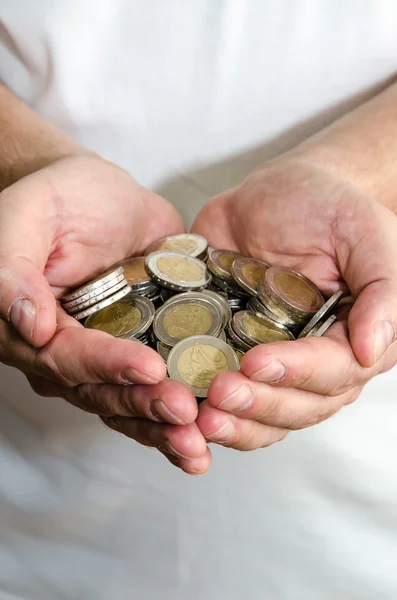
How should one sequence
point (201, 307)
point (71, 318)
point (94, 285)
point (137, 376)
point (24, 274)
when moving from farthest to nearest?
point (201, 307) → point (94, 285) → point (71, 318) → point (24, 274) → point (137, 376)

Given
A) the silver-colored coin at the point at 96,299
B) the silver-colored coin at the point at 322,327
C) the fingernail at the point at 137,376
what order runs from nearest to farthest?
the fingernail at the point at 137,376 < the silver-colored coin at the point at 322,327 < the silver-colored coin at the point at 96,299

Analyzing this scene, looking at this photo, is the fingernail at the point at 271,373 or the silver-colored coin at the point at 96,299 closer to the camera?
the fingernail at the point at 271,373

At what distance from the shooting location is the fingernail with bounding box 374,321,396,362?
1.02 m

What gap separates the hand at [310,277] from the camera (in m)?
0.95

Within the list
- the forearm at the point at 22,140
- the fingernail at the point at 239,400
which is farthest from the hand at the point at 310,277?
the forearm at the point at 22,140

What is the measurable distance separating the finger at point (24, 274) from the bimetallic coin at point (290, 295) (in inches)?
18.3

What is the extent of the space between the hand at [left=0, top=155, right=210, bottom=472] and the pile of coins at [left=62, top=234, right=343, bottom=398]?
0.10 meters

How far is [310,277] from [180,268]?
299 mm

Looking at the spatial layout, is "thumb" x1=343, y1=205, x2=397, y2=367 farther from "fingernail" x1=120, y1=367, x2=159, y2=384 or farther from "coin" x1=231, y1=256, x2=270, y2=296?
"fingernail" x1=120, y1=367, x2=159, y2=384

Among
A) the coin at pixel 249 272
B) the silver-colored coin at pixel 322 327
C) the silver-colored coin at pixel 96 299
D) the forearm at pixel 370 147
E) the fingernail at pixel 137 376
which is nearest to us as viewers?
the fingernail at pixel 137 376

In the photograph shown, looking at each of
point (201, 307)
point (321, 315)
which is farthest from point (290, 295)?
point (201, 307)

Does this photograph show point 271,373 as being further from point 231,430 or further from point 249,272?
point 249,272

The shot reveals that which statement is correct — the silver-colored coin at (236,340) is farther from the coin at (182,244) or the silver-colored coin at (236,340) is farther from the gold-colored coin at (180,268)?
the coin at (182,244)

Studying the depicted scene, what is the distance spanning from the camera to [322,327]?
1158 millimetres
